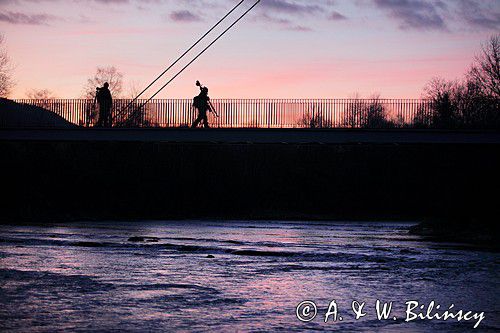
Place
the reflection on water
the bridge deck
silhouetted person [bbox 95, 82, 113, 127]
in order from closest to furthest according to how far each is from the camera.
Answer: the reflection on water, the bridge deck, silhouetted person [bbox 95, 82, 113, 127]

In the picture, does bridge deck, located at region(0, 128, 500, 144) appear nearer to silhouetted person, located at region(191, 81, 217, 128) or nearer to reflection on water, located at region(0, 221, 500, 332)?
silhouetted person, located at region(191, 81, 217, 128)

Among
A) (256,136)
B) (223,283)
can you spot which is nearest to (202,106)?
(256,136)

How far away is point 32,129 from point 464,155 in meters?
47.1

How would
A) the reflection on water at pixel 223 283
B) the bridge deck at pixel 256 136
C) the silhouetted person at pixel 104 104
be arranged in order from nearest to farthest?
the reflection on water at pixel 223 283, the bridge deck at pixel 256 136, the silhouetted person at pixel 104 104

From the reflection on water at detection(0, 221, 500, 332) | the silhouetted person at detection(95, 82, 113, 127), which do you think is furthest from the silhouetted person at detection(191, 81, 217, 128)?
the reflection on water at detection(0, 221, 500, 332)

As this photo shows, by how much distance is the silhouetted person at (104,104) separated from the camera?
59431 mm

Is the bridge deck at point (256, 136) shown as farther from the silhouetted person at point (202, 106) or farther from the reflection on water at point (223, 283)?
the reflection on water at point (223, 283)

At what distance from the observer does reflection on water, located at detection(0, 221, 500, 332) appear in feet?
58.7

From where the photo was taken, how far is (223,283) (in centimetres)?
2431

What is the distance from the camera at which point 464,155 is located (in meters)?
93.2

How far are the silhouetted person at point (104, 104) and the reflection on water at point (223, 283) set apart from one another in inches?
781

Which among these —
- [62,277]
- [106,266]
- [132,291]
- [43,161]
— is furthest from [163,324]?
[43,161]

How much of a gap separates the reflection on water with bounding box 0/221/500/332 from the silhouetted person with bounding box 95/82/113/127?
65.1 ft

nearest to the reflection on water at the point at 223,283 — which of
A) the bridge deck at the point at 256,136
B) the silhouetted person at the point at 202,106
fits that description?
the bridge deck at the point at 256,136
